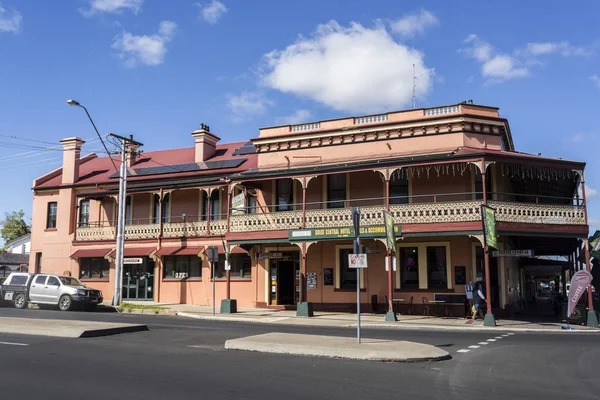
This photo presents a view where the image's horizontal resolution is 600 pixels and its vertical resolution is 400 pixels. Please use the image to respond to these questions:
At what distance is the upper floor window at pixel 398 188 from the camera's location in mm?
23672

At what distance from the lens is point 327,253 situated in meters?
24.7

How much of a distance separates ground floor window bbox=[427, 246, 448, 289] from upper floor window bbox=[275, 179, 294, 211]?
280 inches

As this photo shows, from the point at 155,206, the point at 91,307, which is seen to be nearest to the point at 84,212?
Answer: the point at 155,206

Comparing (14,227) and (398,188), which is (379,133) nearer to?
(398,188)

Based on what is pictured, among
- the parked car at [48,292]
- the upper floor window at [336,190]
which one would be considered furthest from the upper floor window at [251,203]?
the parked car at [48,292]

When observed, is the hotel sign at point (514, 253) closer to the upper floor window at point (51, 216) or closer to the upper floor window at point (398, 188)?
the upper floor window at point (398, 188)

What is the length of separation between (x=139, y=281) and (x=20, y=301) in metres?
6.06

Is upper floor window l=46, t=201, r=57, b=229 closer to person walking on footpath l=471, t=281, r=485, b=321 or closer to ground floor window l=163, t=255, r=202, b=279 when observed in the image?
ground floor window l=163, t=255, r=202, b=279

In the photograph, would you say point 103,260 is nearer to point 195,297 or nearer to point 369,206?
point 195,297

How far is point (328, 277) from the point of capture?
24547mm

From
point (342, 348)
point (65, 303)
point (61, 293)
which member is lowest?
point (342, 348)

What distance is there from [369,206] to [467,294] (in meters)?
5.46

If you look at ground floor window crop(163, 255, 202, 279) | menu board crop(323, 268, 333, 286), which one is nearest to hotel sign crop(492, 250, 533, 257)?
menu board crop(323, 268, 333, 286)

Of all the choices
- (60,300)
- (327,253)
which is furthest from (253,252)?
(60,300)
